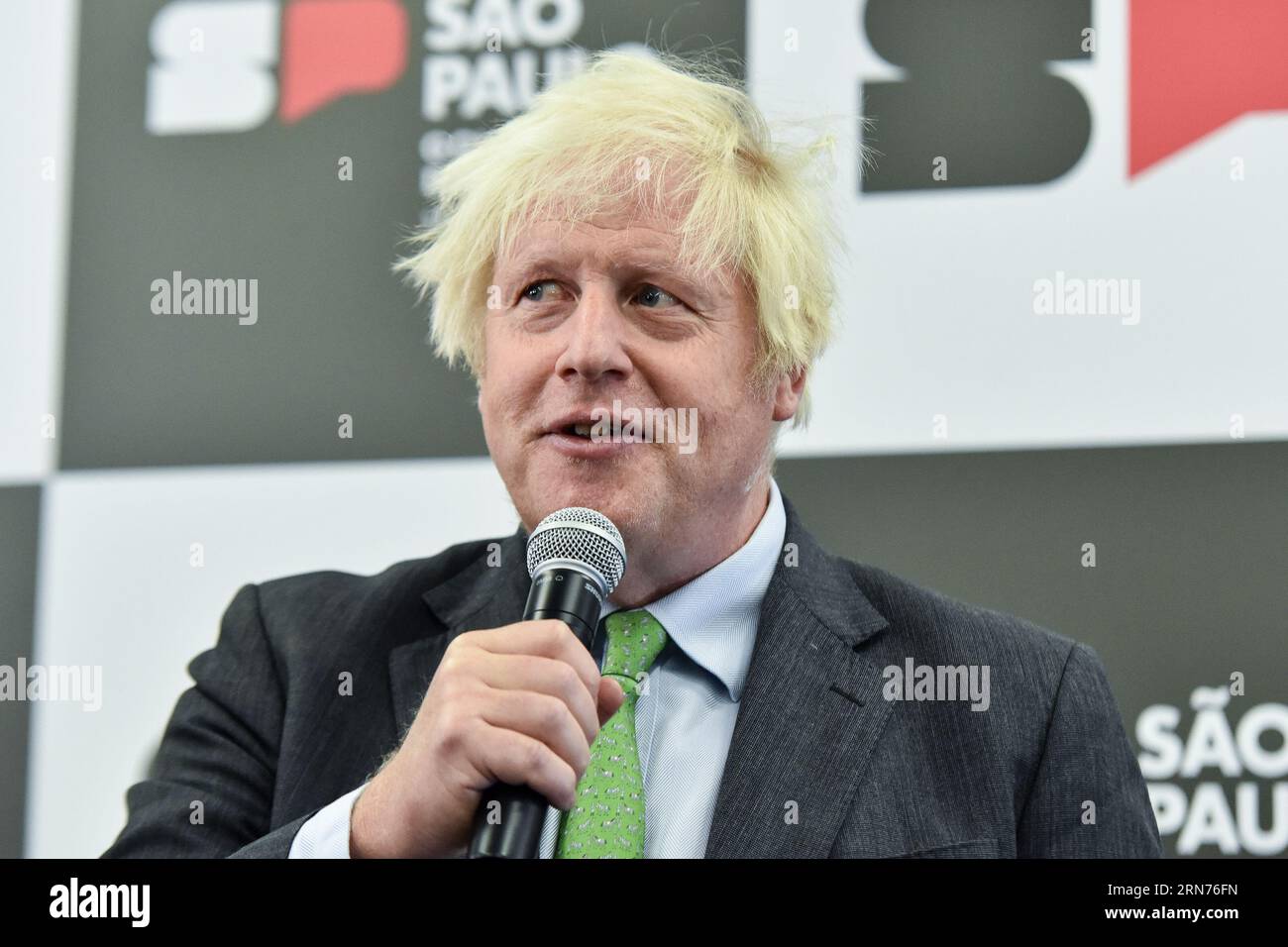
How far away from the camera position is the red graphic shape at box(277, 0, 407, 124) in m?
2.88

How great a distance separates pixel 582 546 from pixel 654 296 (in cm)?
66

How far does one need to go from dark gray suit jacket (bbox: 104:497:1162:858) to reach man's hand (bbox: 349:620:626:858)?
1.10ft

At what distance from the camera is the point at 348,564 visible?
106 inches

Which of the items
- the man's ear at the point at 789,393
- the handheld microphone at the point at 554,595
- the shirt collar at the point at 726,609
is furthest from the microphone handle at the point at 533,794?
the man's ear at the point at 789,393

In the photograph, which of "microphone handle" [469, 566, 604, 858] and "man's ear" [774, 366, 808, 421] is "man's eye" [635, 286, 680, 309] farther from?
"microphone handle" [469, 566, 604, 858]

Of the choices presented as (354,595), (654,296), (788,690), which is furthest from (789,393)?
(354,595)

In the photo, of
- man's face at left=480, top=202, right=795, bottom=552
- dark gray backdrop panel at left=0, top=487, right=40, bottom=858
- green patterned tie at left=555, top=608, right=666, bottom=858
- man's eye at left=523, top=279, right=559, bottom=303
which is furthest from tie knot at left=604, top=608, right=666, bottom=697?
dark gray backdrop panel at left=0, top=487, right=40, bottom=858

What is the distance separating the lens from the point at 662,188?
2.21 m

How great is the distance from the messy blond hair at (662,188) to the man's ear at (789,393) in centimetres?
2

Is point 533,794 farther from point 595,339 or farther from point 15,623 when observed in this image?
point 15,623
